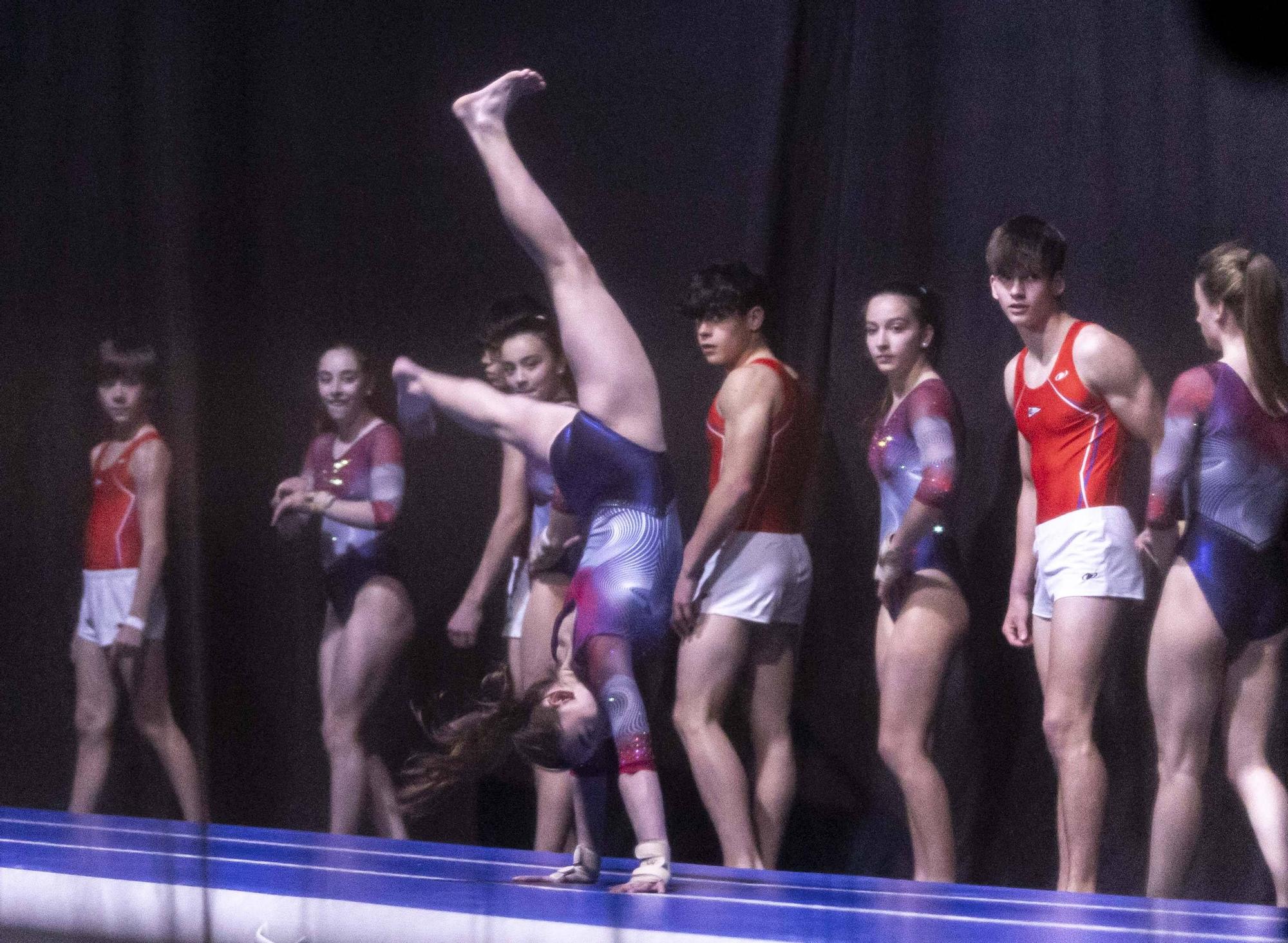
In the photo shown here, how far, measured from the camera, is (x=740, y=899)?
1.99 meters

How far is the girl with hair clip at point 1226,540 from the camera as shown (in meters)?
2.05

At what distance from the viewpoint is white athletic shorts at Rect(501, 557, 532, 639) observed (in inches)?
103

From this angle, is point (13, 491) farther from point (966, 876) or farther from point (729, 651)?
point (966, 876)


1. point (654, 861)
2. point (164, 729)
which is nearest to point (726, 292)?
point (654, 861)

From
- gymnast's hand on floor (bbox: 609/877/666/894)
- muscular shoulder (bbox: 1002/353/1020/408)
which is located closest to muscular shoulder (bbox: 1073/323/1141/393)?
muscular shoulder (bbox: 1002/353/1020/408)

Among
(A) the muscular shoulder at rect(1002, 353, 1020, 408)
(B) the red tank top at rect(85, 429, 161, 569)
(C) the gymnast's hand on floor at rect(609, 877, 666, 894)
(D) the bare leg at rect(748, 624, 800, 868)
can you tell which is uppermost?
(A) the muscular shoulder at rect(1002, 353, 1020, 408)

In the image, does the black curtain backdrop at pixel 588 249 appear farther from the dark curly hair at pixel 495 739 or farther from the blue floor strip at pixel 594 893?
the dark curly hair at pixel 495 739

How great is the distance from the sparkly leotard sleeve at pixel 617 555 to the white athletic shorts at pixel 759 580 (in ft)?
0.67

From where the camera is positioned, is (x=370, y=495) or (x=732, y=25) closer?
(x=732, y=25)

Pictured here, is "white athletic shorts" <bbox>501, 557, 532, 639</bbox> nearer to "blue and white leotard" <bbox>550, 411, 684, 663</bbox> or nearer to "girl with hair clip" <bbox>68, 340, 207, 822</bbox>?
"blue and white leotard" <bbox>550, 411, 684, 663</bbox>

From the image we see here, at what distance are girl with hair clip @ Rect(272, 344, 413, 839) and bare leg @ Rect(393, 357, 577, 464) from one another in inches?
15.4

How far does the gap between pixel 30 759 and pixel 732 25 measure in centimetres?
203

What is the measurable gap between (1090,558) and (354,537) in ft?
4.36

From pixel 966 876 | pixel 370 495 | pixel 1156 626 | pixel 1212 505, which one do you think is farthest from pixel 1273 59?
pixel 370 495
